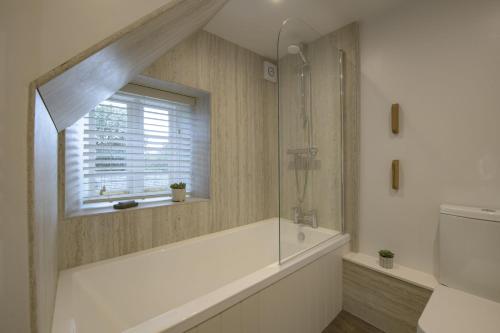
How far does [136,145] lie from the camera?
1.82m

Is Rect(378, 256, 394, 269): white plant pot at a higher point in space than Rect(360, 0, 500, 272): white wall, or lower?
lower

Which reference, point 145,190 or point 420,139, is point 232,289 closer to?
point 145,190

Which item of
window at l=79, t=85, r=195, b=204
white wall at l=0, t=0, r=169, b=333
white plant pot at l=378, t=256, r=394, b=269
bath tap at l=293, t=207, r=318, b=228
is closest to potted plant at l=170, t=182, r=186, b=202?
window at l=79, t=85, r=195, b=204

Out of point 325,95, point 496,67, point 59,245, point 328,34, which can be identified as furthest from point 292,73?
point 59,245

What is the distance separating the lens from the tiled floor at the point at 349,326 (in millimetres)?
1611

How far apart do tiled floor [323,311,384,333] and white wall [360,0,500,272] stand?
21.7 inches

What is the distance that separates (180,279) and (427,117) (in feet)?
7.21

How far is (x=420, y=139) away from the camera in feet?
5.22

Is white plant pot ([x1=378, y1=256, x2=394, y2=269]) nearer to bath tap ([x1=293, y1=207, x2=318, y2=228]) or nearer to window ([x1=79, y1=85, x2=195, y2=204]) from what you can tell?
bath tap ([x1=293, y1=207, x2=318, y2=228])

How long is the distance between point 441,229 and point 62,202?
2.43 meters

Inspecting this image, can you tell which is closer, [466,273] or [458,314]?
[458,314]

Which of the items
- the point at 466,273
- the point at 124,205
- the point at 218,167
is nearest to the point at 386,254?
the point at 466,273

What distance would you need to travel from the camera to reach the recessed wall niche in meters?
1.39

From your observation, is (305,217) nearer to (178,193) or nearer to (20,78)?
(178,193)
